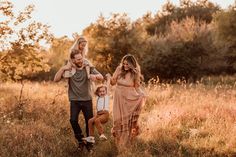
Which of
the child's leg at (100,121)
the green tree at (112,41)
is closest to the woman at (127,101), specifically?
the child's leg at (100,121)

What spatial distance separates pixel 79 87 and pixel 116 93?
0.72 meters

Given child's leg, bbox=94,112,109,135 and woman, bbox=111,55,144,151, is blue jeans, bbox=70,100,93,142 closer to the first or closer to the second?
child's leg, bbox=94,112,109,135

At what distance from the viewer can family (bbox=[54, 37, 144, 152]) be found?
799 centimetres

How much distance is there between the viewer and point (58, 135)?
8.93 meters

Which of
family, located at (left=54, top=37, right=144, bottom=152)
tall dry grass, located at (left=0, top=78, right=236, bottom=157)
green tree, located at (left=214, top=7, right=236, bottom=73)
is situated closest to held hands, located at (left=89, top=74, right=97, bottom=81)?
family, located at (left=54, top=37, right=144, bottom=152)

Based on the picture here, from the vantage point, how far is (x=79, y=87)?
8.08 meters

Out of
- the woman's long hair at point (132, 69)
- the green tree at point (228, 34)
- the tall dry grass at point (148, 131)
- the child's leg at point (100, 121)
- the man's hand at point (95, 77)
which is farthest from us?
the green tree at point (228, 34)

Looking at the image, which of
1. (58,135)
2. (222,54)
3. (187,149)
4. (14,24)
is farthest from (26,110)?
(222,54)

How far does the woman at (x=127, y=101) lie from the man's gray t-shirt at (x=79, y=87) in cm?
55

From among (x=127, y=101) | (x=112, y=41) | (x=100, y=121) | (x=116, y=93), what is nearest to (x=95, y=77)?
(x=116, y=93)

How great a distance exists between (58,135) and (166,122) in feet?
7.71

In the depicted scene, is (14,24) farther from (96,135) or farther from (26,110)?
(96,135)

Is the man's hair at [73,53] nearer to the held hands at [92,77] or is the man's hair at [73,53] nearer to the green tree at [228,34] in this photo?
the held hands at [92,77]

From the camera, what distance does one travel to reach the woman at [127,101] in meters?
7.98
